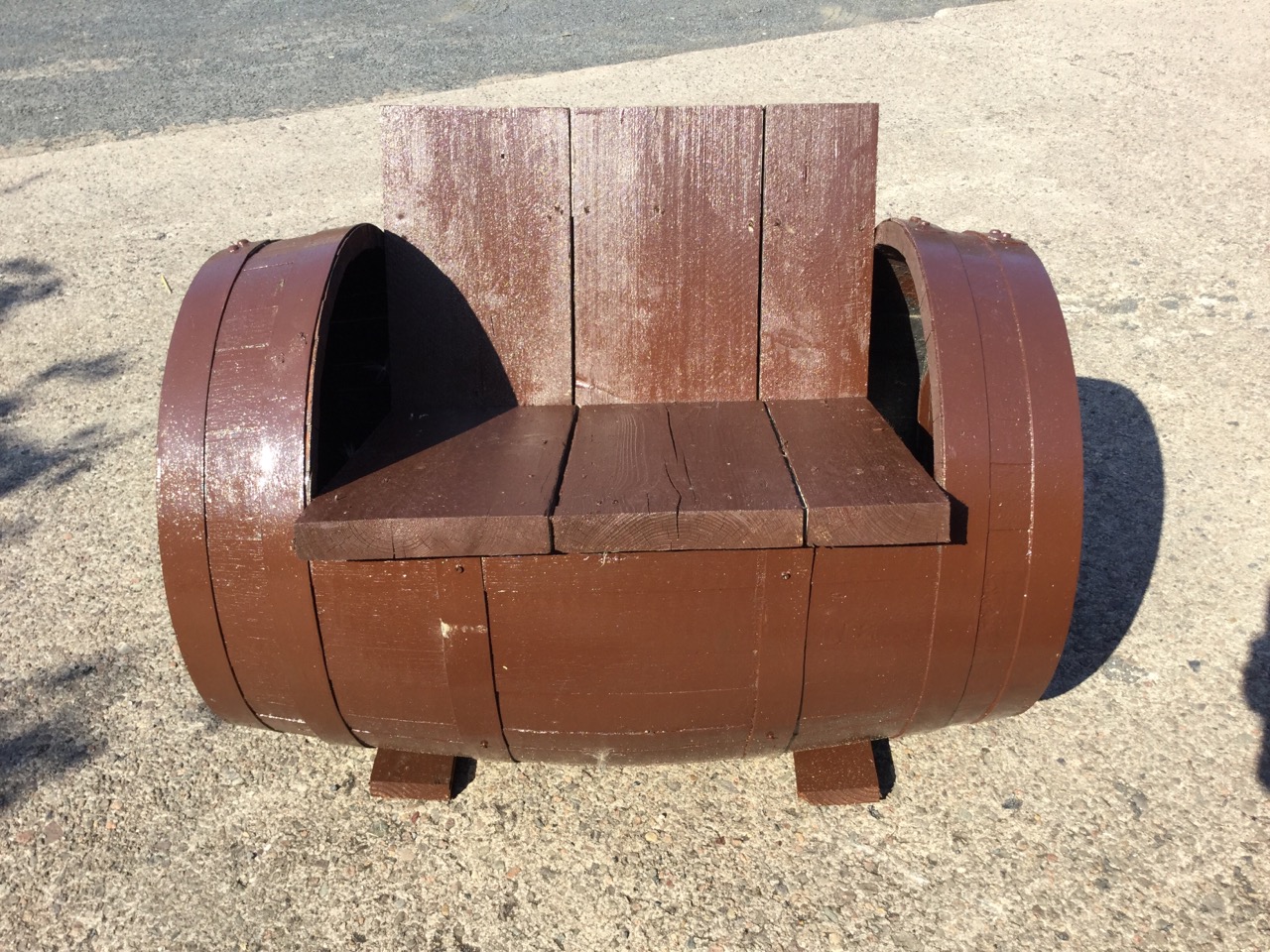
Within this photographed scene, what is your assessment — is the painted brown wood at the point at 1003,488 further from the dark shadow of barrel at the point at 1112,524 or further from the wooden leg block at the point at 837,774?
the dark shadow of barrel at the point at 1112,524

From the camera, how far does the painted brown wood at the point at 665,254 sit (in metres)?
2.59

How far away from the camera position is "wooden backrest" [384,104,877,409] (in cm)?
259

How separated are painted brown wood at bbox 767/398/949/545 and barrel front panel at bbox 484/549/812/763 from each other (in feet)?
0.43

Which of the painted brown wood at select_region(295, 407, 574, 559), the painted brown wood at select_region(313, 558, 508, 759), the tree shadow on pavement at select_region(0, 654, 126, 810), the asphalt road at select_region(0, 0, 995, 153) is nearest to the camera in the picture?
the painted brown wood at select_region(295, 407, 574, 559)

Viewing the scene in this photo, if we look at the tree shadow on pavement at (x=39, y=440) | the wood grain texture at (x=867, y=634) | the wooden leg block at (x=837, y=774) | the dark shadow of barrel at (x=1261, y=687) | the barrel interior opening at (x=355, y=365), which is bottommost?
the dark shadow of barrel at (x=1261, y=687)

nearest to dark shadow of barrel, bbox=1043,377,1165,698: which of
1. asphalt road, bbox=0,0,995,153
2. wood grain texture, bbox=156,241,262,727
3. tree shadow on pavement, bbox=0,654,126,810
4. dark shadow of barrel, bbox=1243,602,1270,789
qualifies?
dark shadow of barrel, bbox=1243,602,1270,789

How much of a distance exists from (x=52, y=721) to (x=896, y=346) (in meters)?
2.50

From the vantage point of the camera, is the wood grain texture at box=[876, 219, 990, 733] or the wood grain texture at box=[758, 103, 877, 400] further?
the wood grain texture at box=[758, 103, 877, 400]

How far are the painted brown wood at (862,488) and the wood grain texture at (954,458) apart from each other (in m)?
0.08

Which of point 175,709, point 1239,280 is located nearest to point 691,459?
point 175,709

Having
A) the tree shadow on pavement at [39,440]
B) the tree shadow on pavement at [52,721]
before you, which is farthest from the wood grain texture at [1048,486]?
the tree shadow on pavement at [39,440]

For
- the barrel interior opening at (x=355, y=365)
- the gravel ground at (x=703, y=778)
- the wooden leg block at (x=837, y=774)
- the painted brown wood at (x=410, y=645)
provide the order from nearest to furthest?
1. the painted brown wood at (x=410, y=645)
2. the gravel ground at (x=703, y=778)
3. the wooden leg block at (x=837, y=774)
4. the barrel interior opening at (x=355, y=365)

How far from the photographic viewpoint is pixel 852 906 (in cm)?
213

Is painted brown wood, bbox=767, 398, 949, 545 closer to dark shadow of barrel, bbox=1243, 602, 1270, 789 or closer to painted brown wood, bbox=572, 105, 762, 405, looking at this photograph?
painted brown wood, bbox=572, 105, 762, 405
